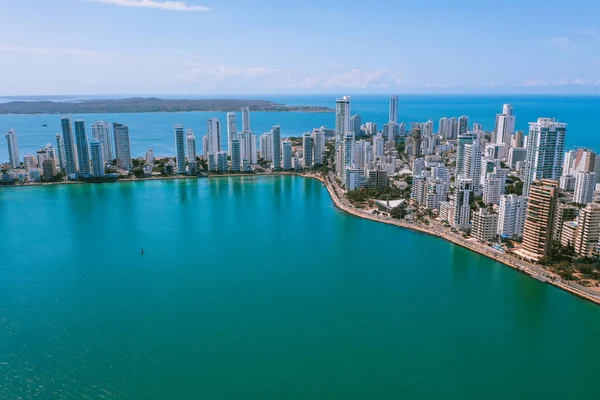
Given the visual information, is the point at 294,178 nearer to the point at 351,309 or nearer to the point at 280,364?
the point at 351,309

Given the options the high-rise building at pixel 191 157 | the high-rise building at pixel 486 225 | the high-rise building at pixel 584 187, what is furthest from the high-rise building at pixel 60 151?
the high-rise building at pixel 584 187

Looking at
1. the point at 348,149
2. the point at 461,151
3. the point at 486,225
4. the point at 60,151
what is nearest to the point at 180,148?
the point at 60,151

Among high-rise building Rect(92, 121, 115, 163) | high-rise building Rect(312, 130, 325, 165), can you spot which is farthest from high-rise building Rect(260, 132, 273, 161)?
high-rise building Rect(92, 121, 115, 163)

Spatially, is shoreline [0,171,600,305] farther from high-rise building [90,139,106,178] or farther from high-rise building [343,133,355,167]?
high-rise building [343,133,355,167]

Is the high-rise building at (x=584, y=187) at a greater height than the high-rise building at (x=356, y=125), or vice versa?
the high-rise building at (x=356, y=125)

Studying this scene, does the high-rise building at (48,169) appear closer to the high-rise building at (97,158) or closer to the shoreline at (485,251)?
the high-rise building at (97,158)

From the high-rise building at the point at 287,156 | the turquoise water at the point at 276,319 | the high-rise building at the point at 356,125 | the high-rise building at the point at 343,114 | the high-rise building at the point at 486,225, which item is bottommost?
the turquoise water at the point at 276,319
